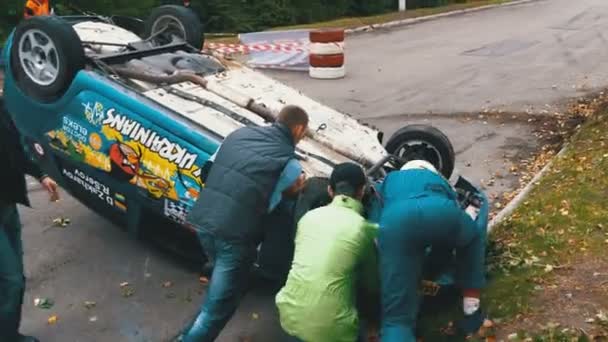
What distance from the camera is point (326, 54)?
14242mm

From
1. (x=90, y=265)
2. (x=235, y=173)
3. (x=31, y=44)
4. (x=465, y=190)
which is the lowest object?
(x=90, y=265)

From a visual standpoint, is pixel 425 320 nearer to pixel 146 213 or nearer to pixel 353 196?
pixel 353 196

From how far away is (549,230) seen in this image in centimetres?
577

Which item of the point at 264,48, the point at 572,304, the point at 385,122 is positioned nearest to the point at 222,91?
the point at 572,304

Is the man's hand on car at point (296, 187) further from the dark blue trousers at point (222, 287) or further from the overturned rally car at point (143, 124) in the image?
the overturned rally car at point (143, 124)

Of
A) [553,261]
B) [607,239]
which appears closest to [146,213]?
[553,261]

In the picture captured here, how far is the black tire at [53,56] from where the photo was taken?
5762 mm

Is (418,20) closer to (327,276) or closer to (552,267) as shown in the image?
(552,267)

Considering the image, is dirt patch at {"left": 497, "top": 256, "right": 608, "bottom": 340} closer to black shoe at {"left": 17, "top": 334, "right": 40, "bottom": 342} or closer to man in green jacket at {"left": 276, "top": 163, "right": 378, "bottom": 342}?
man in green jacket at {"left": 276, "top": 163, "right": 378, "bottom": 342}

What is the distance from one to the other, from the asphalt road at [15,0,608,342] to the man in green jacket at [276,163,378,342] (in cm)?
125

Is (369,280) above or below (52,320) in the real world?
above

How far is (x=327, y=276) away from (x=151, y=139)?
2.22 metres

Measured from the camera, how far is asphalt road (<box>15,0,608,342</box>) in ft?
17.8

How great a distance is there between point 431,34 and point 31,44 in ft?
56.7
